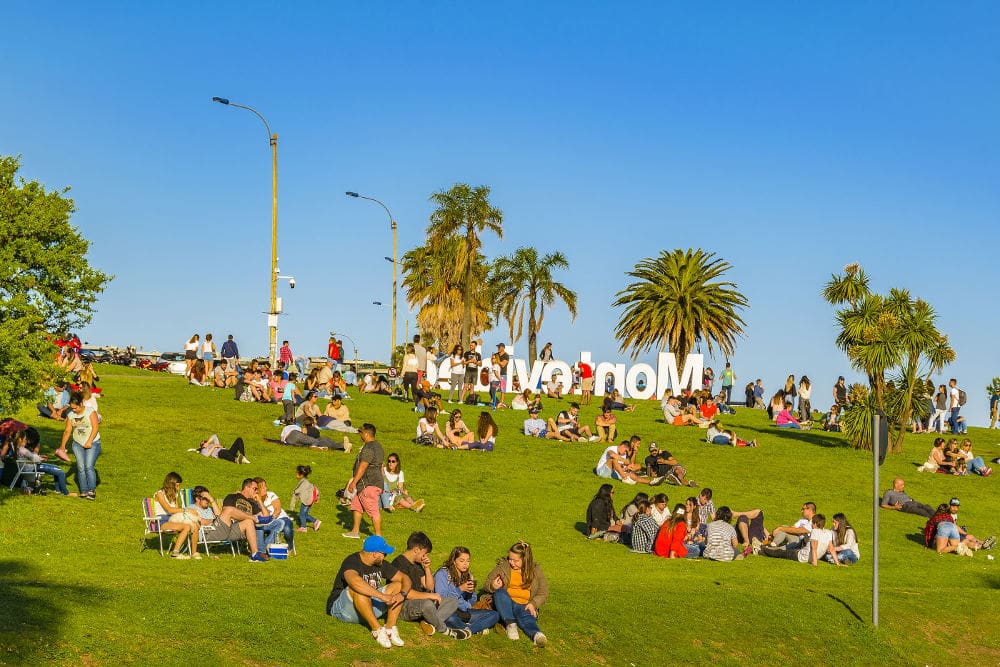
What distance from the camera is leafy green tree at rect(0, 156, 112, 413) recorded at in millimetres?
21781

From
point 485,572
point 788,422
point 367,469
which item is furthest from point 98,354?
point 485,572

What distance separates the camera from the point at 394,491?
82.4 feet

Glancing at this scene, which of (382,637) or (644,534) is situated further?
(644,534)

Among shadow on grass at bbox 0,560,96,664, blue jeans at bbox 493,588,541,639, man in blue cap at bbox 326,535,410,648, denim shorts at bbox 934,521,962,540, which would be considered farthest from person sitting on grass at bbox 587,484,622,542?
shadow on grass at bbox 0,560,96,664

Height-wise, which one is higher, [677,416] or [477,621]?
[677,416]

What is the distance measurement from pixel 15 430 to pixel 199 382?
21.0m

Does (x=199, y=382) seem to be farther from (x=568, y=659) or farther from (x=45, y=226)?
(x=568, y=659)

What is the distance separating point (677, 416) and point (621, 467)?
12606 mm

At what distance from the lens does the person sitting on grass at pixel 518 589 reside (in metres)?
16.2

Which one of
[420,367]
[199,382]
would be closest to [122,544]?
[420,367]

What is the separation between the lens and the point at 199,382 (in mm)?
44844

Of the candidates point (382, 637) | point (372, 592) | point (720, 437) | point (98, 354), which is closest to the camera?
point (382, 637)

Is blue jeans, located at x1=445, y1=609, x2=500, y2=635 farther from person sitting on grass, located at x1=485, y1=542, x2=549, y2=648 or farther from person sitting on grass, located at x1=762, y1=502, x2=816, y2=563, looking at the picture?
person sitting on grass, located at x1=762, y1=502, x2=816, y2=563

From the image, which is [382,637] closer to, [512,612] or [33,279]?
[512,612]
